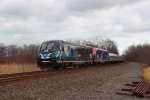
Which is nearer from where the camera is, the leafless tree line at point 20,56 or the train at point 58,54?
the train at point 58,54

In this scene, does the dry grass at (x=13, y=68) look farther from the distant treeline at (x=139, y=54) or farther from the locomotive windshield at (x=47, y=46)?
the distant treeline at (x=139, y=54)

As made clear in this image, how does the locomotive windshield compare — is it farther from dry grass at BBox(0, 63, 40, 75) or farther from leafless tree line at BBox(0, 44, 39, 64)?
leafless tree line at BBox(0, 44, 39, 64)

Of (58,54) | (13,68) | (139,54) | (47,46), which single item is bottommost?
(13,68)

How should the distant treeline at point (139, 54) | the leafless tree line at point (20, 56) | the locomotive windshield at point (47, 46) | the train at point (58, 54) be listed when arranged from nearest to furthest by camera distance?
1. the train at point (58, 54)
2. the locomotive windshield at point (47, 46)
3. the leafless tree line at point (20, 56)
4. the distant treeline at point (139, 54)

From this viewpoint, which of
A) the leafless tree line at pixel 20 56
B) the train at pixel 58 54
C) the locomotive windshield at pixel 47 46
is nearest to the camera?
the train at pixel 58 54

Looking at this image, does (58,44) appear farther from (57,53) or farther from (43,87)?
(43,87)

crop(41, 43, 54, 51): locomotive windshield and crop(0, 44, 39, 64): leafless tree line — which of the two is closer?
crop(41, 43, 54, 51): locomotive windshield

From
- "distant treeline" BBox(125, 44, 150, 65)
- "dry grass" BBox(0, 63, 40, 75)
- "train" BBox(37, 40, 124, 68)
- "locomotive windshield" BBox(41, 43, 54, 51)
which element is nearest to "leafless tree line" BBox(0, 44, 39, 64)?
"dry grass" BBox(0, 63, 40, 75)

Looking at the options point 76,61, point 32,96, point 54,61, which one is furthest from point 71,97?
point 76,61

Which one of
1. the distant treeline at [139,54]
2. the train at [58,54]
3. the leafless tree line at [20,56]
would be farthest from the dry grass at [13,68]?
the distant treeline at [139,54]

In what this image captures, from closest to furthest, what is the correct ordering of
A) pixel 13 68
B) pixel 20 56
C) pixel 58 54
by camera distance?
pixel 58 54 → pixel 13 68 → pixel 20 56

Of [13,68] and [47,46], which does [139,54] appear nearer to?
[47,46]

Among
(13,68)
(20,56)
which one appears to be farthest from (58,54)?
(20,56)

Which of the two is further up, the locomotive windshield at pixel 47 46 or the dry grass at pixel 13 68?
the locomotive windshield at pixel 47 46
